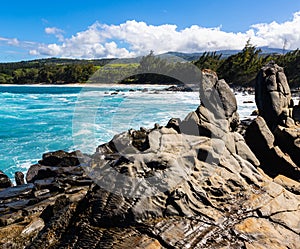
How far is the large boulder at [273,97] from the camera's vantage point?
1382 cm

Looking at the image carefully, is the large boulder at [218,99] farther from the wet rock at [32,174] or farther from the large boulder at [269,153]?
the wet rock at [32,174]

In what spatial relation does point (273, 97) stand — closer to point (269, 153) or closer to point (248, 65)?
point (269, 153)

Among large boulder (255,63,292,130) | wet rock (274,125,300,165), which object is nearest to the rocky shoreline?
wet rock (274,125,300,165)

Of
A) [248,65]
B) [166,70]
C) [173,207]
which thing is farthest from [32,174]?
[166,70]

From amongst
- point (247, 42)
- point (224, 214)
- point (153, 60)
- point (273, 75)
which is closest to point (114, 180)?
point (224, 214)

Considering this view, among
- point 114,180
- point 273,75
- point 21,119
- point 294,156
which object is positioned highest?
point 273,75

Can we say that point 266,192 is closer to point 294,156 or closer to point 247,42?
point 294,156

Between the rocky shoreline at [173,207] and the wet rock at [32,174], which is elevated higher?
the rocky shoreline at [173,207]

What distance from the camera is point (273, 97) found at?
1433 centimetres

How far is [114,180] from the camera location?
21.0 ft

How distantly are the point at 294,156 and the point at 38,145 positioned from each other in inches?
706

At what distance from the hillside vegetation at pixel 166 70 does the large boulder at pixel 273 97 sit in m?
28.5

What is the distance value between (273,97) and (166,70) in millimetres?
81664

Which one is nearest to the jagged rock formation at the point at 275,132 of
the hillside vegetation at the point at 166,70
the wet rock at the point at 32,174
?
the wet rock at the point at 32,174
